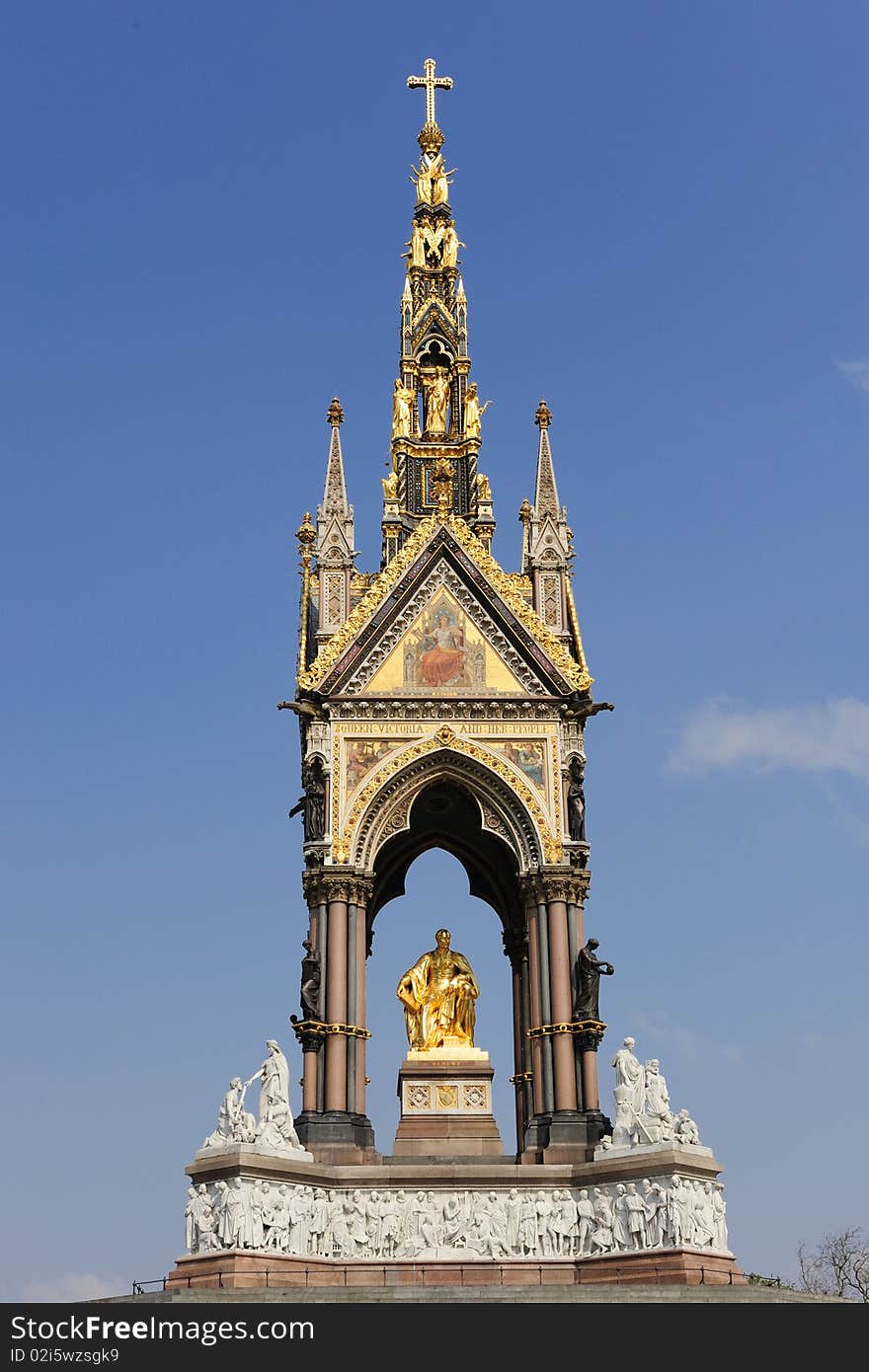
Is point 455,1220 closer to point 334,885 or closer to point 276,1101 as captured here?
point 276,1101

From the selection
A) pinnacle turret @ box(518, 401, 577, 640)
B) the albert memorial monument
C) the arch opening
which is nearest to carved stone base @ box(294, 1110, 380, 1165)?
the albert memorial monument

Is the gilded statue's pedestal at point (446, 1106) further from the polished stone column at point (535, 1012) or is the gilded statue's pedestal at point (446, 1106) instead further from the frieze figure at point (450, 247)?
the frieze figure at point (450, 247)

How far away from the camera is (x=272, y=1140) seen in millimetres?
28188

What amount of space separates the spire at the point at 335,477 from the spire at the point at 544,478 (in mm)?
4281

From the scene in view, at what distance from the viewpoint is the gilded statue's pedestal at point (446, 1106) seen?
30.8 m

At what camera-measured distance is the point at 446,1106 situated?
103ft

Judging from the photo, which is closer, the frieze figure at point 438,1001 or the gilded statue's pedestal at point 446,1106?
the gilded statue's pedestal at point 446,1106

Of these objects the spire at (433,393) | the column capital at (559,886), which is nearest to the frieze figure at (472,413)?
the spire at (433,393)

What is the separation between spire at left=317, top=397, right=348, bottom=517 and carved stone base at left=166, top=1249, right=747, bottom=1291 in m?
15.5

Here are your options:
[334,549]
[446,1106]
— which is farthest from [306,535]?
[446,1106]
